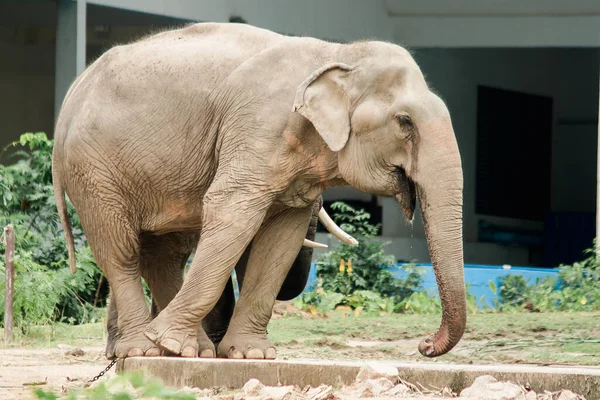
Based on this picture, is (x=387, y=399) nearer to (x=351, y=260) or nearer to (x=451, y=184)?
(x=451, y=184)

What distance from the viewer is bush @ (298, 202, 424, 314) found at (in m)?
13.6

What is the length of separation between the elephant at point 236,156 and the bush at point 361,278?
5.55 meters

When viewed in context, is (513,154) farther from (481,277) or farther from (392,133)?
(392,133)

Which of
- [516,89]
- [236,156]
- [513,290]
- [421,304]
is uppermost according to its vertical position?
[516,89]

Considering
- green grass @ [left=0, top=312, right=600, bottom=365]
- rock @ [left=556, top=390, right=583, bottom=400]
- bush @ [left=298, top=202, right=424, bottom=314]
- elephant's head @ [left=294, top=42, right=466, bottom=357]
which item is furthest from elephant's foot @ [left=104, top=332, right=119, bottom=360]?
bush @ [left=298, top=202, right=424, bottom=314]

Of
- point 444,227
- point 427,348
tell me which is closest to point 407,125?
point 444,227

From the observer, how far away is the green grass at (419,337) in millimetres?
8844

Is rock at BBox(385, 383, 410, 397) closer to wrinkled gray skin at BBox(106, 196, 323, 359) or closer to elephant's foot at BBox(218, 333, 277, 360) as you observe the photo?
elephant's foot at BBox(218, 333, 277, 360)

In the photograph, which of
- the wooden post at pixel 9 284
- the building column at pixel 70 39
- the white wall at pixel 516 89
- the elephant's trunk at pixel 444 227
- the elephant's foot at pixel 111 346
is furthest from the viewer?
the white wall at pixel 516 89

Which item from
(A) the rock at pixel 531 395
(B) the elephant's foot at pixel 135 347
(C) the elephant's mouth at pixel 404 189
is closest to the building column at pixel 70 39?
(B) the elephant's foot at pixel 135 347

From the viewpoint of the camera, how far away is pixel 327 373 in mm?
6402

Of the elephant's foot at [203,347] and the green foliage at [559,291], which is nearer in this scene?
the elephant's foot at [203,347]

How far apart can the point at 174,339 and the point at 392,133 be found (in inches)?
64.1

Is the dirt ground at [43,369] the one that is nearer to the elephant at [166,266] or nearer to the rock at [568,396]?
the elephant at [166,266]
